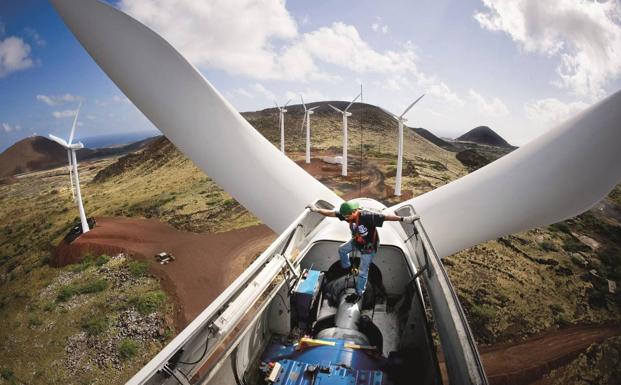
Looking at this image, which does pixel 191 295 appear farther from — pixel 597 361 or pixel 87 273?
pixel 597 361

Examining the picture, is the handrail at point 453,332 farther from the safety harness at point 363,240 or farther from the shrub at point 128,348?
the shrub at point 128,348

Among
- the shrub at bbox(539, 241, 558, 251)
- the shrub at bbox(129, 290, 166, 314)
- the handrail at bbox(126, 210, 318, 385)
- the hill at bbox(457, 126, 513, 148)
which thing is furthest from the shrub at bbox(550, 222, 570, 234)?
the hill at bbox(457, 126, 513, 148)

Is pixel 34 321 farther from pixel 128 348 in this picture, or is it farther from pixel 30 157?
pixel 30 157

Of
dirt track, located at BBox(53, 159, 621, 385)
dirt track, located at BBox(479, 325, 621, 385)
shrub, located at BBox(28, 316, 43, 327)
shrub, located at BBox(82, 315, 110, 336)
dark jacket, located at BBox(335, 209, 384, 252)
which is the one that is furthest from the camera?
shrub, located at BBox(28, 316, 43, 327)

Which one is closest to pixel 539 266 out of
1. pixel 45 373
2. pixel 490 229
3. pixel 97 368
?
pixel 490 229

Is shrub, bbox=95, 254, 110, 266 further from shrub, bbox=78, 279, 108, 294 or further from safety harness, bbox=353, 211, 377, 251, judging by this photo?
safety harness, bbox=353, 211, 377, 251

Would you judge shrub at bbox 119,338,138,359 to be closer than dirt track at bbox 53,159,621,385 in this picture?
No

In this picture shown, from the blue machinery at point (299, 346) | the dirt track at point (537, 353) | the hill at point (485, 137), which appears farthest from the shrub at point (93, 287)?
the hill at point (485, 137)
